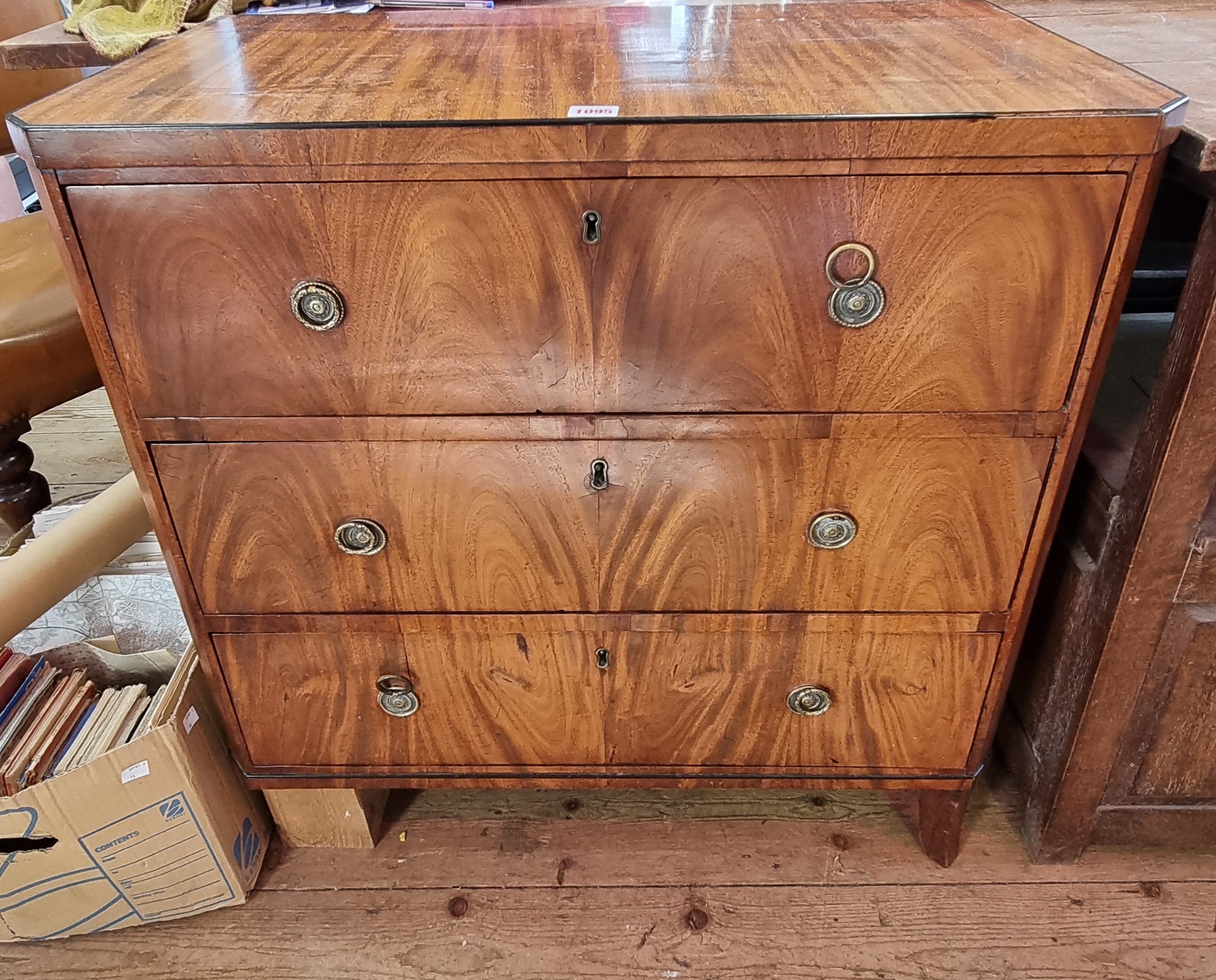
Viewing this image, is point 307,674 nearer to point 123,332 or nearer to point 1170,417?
point 123,332

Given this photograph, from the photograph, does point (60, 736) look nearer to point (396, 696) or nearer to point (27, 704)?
point (27, 704)

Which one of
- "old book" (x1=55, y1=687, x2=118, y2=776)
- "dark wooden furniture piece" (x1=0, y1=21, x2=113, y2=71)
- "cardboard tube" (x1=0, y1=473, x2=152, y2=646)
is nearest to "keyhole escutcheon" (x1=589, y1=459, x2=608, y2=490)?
"cardboard tube" (x1=0, y1=473, x2=152, y2=646)

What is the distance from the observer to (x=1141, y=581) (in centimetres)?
90

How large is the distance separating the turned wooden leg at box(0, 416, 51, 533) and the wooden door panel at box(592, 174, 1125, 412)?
102 cm

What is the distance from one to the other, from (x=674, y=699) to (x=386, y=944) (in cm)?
46

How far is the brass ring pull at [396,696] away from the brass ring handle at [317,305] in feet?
1.27

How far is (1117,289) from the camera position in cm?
73

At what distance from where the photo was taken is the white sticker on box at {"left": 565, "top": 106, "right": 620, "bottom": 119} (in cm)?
66

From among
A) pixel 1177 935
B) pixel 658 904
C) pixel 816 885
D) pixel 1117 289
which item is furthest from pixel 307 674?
pixel 1177 935

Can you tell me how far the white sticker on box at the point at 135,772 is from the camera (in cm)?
96

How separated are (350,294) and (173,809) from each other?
620mm

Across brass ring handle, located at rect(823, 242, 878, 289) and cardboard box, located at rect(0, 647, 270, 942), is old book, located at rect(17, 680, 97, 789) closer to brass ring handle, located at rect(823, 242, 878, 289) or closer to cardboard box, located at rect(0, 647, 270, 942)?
cardboard box, located at rect(0, 647, 270, 942)

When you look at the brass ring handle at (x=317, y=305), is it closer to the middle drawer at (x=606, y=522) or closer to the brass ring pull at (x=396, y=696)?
the middle drawer at (x=606, y=522)

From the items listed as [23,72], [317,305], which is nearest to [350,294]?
[317,305]
